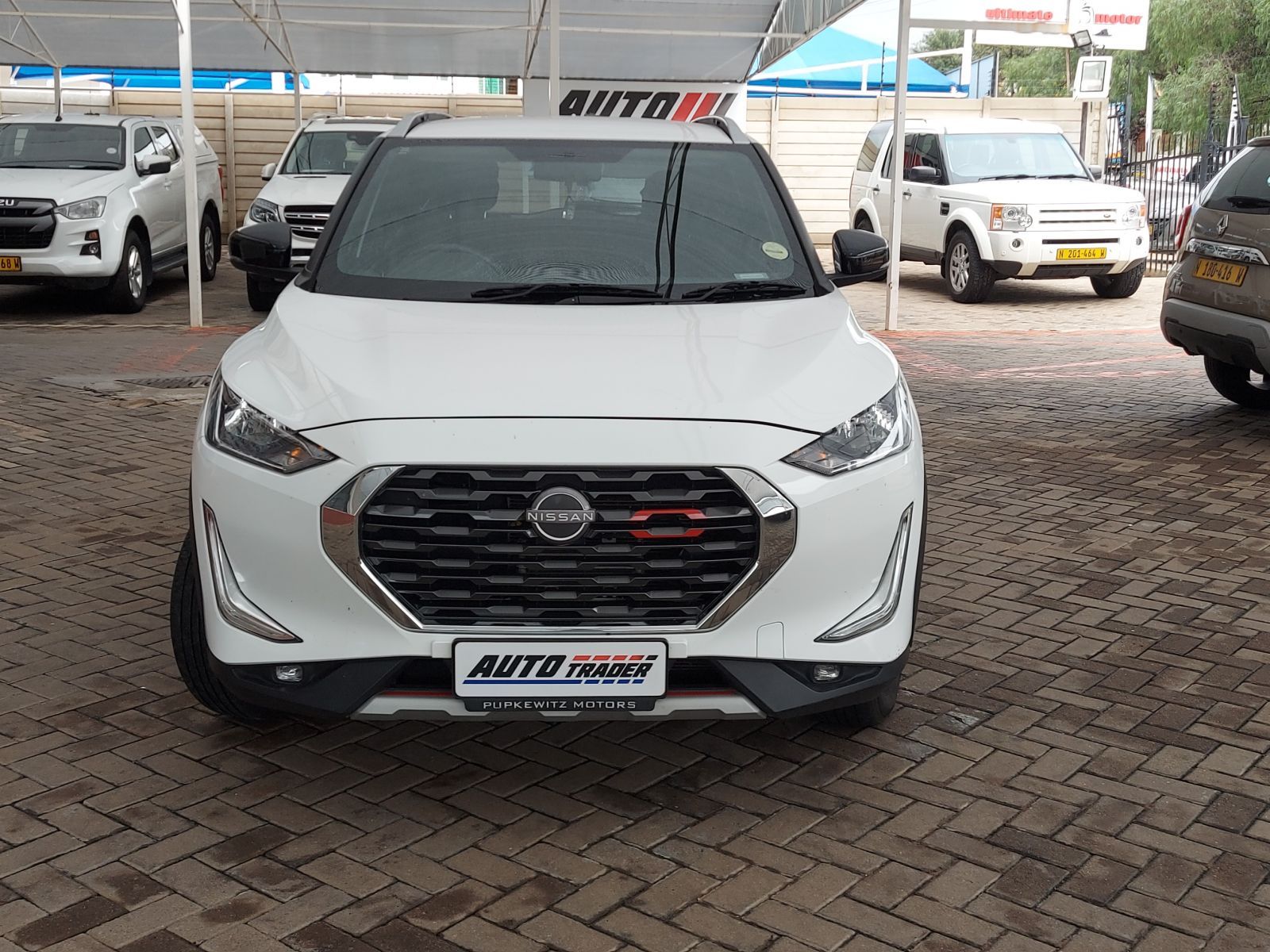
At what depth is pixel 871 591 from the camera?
3.51 meters

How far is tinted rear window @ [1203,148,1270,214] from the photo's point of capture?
809 cm

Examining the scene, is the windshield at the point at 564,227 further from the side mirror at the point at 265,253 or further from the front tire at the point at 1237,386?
the front tire at the point at 1237,386

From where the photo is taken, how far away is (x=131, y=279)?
1388 cm

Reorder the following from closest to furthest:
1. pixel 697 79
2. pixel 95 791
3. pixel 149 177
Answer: pixel 95 791 < pixel 149 177 < pixel 697 79

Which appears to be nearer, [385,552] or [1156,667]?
[385,552]

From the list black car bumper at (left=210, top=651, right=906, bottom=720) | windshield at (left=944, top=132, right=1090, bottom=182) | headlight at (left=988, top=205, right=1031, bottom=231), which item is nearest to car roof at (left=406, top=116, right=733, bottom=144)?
black car bumper at (left=210, top=651, right=906, bottom=720)

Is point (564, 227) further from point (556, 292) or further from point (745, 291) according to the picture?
point (745, 291)

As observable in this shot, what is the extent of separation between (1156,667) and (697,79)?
16192 millimetres

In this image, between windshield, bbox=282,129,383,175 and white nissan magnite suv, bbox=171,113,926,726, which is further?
windshield, bbox=282,129,383,175

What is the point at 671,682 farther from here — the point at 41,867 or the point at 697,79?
the point at 697,79

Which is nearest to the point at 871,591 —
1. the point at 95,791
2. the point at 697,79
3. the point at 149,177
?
the point at 95,791

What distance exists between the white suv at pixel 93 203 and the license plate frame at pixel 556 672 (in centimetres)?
1023

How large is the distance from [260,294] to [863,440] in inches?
453

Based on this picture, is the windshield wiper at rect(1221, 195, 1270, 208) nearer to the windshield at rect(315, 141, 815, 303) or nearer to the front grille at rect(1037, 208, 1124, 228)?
the windshield at rect(315, 141, 815, 303)
